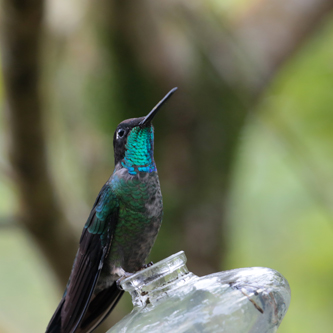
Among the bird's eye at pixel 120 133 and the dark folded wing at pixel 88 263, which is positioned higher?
the bird's eye at pixel 120 133

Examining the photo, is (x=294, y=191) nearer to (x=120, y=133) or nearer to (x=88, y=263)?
(x=120, y=133)

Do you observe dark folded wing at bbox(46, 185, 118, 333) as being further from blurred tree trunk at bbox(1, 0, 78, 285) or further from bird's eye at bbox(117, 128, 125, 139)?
blurred tree trunk at bbox(1, 0, 78, 285)

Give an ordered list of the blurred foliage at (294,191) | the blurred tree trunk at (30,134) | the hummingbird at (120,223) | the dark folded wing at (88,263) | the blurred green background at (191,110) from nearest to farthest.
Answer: the dark folded wing at (88,263) < the hummingbird at (120,223) < the blurred tree trunk at (30,134) < the blurred green background at (191,110) < the blurred foliage at (294,191)

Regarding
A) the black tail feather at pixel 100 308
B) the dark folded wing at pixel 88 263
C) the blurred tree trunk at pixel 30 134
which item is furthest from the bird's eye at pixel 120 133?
the blurred tree trunk at pixel 30 134

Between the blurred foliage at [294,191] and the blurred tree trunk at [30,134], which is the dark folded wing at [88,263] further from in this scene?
the blurred foliage at [294,191]

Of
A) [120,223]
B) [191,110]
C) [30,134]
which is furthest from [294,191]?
[120,223]

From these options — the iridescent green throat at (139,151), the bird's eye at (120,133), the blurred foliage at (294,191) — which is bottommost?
the blurred foliage at (294,191)
